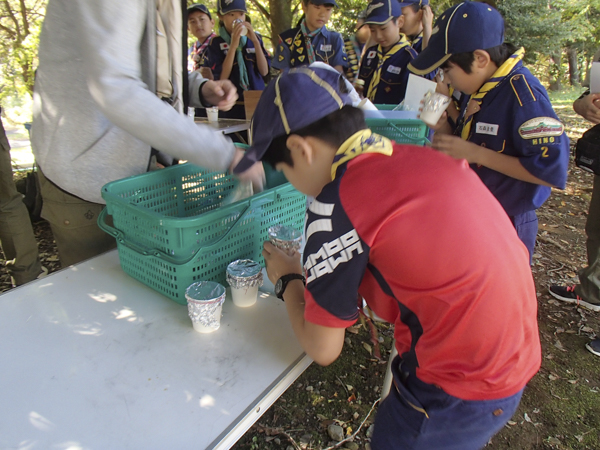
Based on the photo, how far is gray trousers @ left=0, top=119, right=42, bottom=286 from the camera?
8.50 feet

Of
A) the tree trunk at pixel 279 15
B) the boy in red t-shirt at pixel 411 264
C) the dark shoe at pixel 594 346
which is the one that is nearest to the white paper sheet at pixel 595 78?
the dark shoe at pixel 594 346

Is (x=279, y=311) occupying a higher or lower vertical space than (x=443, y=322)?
lower

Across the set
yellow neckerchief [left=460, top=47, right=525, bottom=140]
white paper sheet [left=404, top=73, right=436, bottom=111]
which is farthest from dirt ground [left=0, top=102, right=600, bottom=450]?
white paper sheet [left=404, top=73, right=436, bottom=111]

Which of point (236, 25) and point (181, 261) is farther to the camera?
point (236, 25)

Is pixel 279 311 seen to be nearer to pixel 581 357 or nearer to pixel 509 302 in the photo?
pixel 509 302

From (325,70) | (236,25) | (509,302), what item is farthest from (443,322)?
(236,25)

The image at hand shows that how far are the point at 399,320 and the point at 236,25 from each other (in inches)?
165

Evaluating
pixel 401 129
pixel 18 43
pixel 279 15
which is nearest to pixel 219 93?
pixel 401 129

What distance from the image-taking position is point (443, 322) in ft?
2.87

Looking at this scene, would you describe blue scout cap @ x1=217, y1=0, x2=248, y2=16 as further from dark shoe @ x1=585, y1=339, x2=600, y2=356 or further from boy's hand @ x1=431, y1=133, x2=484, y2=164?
dark shoe @ x1=585, y1=339, x2=600, y2=356

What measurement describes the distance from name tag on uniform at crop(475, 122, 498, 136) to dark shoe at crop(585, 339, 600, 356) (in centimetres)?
183

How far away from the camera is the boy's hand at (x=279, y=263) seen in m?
1.22

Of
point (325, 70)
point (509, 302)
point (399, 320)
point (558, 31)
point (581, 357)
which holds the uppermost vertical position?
point (558, 31)

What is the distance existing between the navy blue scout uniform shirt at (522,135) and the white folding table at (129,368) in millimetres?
1332
